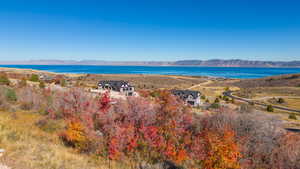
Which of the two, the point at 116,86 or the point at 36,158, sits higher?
the point at 36,158

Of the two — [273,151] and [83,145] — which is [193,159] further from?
[83,145]

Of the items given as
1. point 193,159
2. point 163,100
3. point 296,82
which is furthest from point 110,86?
point 296,82

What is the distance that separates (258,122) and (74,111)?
14.3 m

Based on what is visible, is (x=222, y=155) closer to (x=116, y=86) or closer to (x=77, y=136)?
(x=77, y=136)

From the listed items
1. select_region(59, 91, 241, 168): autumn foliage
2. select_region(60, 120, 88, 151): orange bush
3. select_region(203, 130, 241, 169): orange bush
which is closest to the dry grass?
select_region(60, 120, 88, 151): orange bush

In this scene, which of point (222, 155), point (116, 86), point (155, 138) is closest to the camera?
point (222, 155)

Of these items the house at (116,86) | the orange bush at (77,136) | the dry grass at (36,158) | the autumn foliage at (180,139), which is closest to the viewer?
the dry grass at (36,158)

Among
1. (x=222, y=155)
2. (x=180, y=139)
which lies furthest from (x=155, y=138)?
(x=222, y=155)

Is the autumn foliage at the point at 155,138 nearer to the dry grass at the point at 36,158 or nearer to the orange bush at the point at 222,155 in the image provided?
the orange bush at the point at 222,155

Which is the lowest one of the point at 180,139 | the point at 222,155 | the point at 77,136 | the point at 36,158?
the point at 180,139

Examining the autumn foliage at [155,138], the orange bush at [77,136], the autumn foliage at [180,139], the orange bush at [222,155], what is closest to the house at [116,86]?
the autumn foliage at [180,139]

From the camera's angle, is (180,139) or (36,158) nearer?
(36,158)

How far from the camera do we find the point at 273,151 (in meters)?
9.25

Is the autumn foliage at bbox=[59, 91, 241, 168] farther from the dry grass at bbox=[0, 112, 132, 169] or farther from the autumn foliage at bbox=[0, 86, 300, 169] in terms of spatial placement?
the dry grass at bbox=[0, 112, 132, 169]
